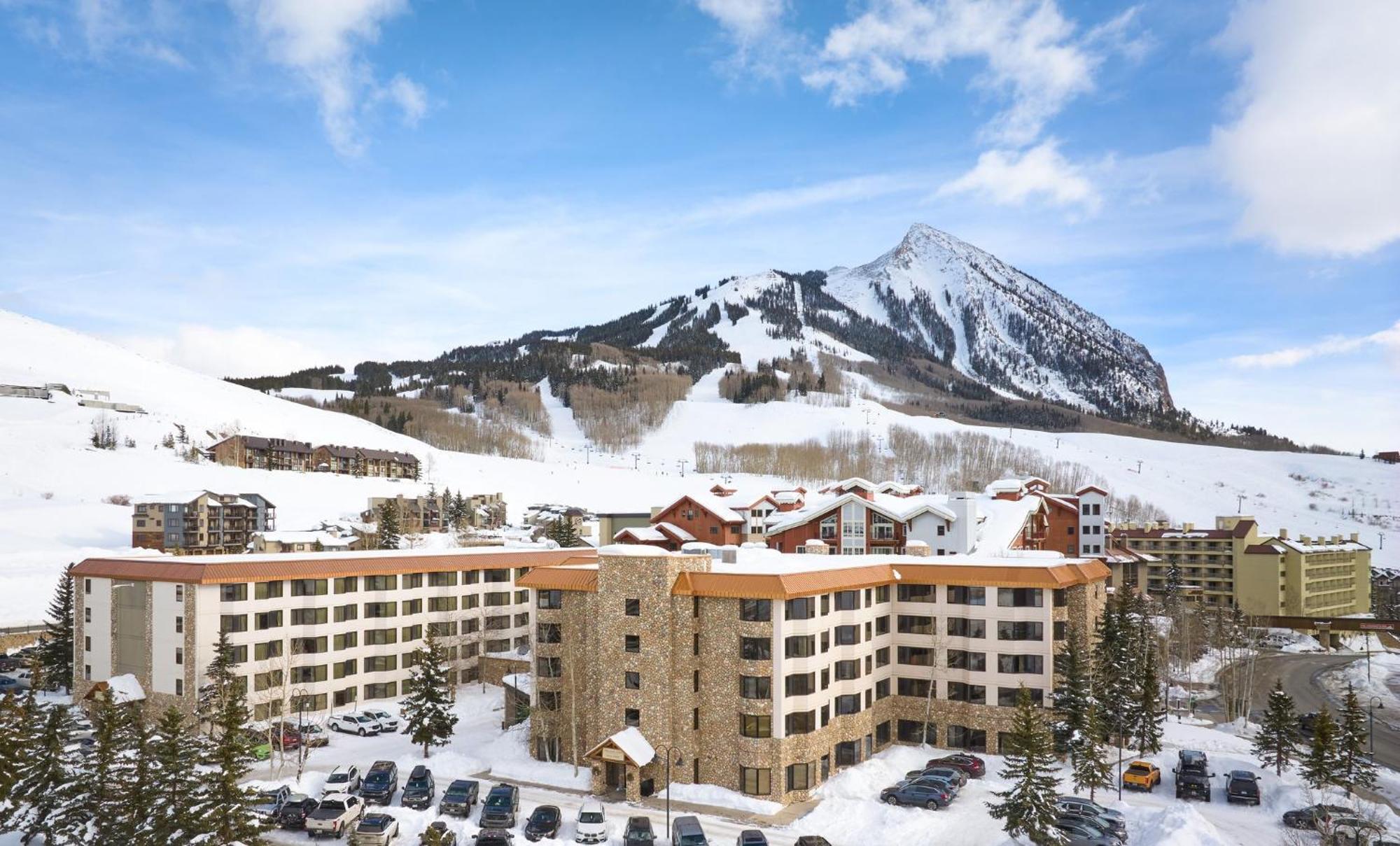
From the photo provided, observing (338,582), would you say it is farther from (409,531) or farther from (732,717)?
(409,531)

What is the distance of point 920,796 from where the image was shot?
121ft

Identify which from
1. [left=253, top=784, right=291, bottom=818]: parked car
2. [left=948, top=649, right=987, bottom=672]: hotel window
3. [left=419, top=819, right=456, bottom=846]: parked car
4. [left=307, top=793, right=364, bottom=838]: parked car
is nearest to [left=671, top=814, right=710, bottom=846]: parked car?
[left=419, top=819, right=456, bottom=846]: parked car

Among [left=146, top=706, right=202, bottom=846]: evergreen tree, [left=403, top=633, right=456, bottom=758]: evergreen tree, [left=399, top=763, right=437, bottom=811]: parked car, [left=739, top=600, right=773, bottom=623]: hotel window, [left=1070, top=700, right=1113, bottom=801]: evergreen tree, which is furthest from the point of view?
[left=403, top=633, right=456, bottom=758]: evergreen tree

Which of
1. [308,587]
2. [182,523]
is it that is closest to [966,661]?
[308,587]

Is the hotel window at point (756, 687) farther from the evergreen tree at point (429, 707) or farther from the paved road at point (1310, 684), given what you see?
the paved road at point (1310, 684)

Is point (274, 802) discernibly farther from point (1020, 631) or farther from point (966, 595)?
point (1020, 631)

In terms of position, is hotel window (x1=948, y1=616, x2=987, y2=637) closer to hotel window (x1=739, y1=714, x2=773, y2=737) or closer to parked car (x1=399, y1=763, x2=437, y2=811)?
hotel window (x1=739, y1=714, x2=773, y2=737)

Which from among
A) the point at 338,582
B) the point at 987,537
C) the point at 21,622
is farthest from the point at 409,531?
the point at 987,537

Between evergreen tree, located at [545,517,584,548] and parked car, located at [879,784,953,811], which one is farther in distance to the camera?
evergreen tree, located at [545,517,584,548]

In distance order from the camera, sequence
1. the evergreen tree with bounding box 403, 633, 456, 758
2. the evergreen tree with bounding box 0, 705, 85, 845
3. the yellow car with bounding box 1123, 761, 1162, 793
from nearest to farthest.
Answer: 1. the evergreen tree with bounding box 0, 705, 85, 845
2. the yellow car with bounding box 1123, 761, 1162, 793
3. the evergreen tree with bounding box 403, 633, 456, 758

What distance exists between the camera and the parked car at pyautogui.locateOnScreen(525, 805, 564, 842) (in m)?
33.3

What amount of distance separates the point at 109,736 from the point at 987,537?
56.1 m

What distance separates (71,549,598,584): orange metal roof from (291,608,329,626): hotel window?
6.67 ft

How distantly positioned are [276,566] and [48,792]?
17883 millimetres
